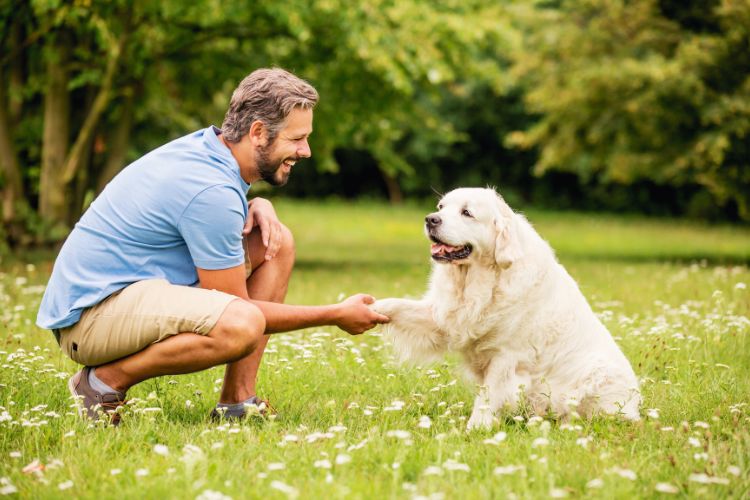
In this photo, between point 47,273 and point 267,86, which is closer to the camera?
point 267,86

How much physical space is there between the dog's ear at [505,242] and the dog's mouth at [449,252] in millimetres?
162

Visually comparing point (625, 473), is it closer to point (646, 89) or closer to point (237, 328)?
point (237, 328)

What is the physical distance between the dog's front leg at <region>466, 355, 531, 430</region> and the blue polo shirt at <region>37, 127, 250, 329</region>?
1.47 metres

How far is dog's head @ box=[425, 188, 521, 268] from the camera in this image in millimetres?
4465

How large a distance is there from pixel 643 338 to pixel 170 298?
3545 mm

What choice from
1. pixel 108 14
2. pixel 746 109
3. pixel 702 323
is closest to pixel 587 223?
pixel 746 109

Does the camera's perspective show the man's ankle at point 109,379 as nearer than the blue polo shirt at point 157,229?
No

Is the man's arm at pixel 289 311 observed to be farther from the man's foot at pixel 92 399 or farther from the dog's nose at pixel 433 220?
the man's foot at pixel 92 399

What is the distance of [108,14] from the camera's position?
11.4 metres

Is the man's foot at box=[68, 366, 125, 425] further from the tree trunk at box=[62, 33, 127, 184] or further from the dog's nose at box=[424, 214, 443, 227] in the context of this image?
the tree trunk at box=[62, 33, 127, 184]

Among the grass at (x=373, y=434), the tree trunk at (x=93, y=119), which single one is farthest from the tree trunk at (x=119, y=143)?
the grass at (x=373, y=434)

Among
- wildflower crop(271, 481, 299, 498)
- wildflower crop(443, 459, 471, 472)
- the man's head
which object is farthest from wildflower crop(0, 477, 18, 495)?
the man's head

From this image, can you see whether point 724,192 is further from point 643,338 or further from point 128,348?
point 128,348

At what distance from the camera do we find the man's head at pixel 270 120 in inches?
159
